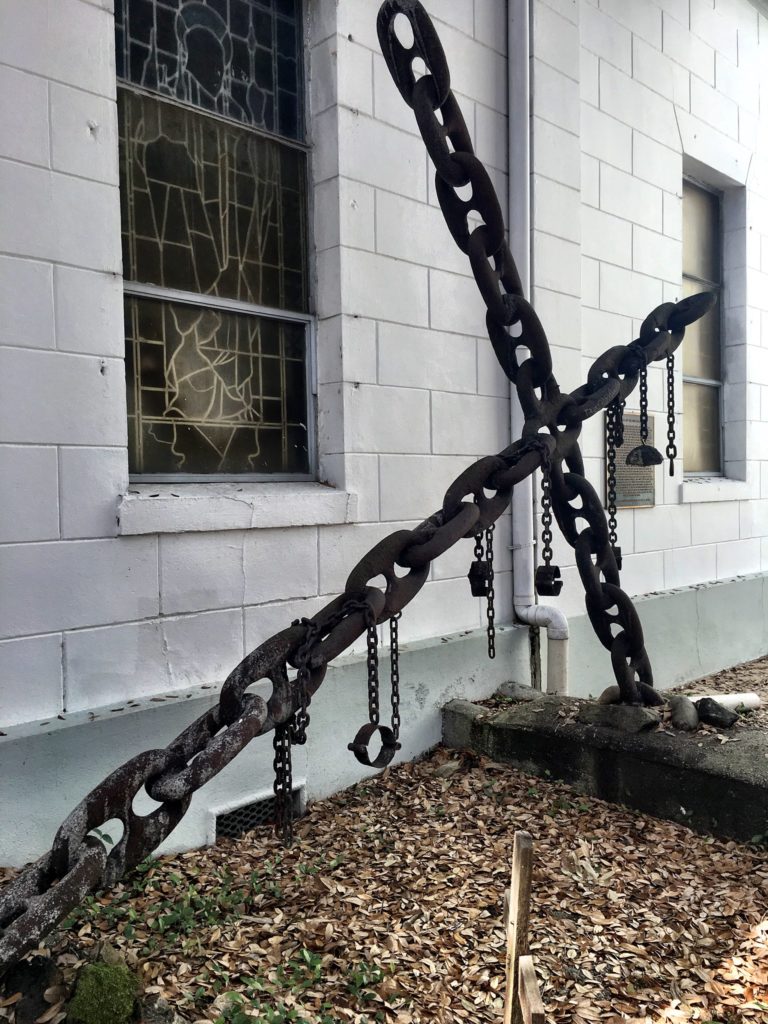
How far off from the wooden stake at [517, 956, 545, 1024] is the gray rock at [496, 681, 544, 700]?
326 centimetres

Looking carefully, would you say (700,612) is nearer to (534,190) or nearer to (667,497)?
(667,497)

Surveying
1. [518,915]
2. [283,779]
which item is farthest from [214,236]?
[518,915]

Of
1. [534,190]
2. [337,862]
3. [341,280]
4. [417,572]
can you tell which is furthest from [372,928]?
[534,190]

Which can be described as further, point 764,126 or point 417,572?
point 764,126

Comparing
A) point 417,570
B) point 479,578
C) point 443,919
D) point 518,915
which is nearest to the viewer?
point 518,915

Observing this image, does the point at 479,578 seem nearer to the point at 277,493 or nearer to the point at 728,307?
the point at 277,493

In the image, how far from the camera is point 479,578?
125 inches

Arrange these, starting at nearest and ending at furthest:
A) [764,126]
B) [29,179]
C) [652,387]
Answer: [29,179]
[652,387]
[764,126]

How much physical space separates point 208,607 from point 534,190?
332 cm

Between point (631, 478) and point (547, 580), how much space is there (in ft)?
8.55

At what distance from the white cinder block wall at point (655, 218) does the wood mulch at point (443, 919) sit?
6.75 feet

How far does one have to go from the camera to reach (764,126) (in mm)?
7609

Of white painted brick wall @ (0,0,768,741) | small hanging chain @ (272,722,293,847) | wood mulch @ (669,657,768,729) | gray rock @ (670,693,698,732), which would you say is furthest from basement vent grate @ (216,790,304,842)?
wood mulch @ (669,657,768,729)

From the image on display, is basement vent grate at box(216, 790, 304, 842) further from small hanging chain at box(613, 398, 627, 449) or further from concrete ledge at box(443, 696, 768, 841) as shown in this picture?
small hanging chain at box(613, 398, 627, 449)
